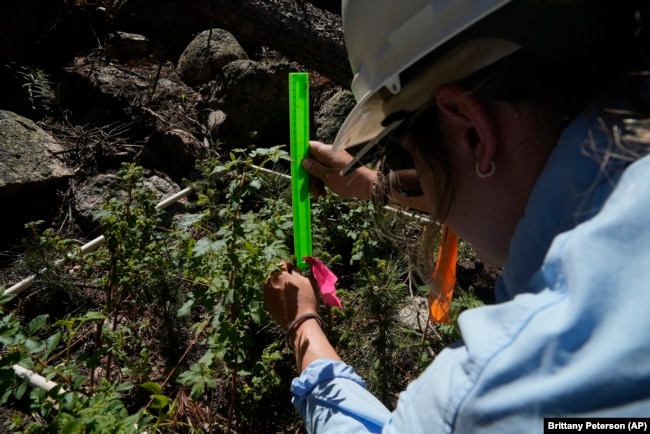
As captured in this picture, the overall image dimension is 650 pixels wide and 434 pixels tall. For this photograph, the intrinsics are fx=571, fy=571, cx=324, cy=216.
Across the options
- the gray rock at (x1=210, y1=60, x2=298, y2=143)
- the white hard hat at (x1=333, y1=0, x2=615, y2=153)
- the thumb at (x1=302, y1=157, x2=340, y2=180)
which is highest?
the white hard hat at (x1=333, y1=0, x2=615, y2=153)

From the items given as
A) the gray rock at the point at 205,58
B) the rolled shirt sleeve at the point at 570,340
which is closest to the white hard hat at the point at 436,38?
the rolled shirt sleeve at the point at 570,340

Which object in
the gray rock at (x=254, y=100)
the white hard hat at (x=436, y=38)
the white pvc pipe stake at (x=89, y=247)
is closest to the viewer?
the white hard hat at (x=436, y=38)

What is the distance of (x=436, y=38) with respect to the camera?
38.6 inches

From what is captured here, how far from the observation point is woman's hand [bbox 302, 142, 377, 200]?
194 centimetres

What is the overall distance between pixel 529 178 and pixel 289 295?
40.3 inches

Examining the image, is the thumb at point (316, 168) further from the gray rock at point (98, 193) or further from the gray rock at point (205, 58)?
the gray rock at point (205, 58)

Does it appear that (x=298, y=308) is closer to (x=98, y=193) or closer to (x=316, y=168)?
(x=316, y=168)

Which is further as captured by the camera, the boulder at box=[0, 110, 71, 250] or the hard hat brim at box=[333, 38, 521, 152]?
the boulder at box=[0, 110, 71, 250]

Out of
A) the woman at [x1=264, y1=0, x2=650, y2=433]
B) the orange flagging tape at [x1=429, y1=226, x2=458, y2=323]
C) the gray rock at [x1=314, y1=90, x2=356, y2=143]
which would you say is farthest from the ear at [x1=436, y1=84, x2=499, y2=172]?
the gray rock at [x1=314, y1=90, x2=356, y2=143]

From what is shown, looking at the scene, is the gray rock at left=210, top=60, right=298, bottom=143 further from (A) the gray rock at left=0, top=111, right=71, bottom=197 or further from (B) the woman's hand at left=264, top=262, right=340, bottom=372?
(B) the woman's hand at left=264, top=262, right=340, bottom=372

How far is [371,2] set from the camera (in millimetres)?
1051

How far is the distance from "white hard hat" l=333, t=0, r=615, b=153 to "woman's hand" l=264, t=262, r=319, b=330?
2.50 ft

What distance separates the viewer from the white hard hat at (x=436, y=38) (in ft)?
2.89

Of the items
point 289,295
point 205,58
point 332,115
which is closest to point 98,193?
point 332,115
